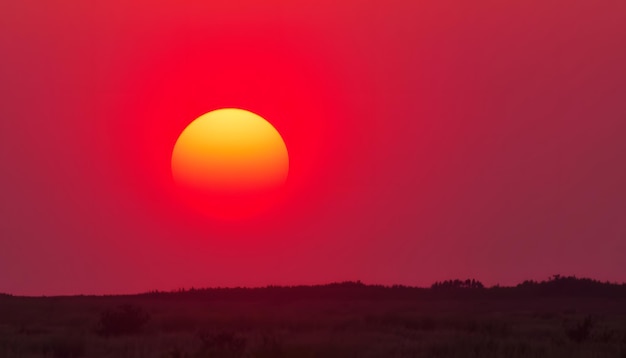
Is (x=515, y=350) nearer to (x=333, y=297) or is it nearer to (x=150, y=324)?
(x=150, y=324)

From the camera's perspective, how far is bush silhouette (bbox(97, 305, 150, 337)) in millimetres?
34000

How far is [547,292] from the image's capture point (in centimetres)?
6225

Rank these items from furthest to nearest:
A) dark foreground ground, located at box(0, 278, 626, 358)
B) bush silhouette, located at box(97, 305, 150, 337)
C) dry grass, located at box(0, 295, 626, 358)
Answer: bush silhouette, located at box(97, 305, 150, 337) < dark foreground ground, located at box(0, 278, 626, 358) < dry grass, located at box(0, 295, 626, 358)

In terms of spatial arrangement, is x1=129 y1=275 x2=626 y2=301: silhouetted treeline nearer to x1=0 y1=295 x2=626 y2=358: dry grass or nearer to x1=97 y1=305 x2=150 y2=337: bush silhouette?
x1=0 y1=295 x2=626 y2=358: dry grass

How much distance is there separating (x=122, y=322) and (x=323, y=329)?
19.2 ft

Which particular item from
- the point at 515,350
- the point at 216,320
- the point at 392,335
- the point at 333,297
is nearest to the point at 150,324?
the point at 216,320

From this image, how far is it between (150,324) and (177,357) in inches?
575

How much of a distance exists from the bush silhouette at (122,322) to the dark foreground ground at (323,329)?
1.6 inches

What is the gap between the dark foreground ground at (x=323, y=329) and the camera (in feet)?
85.9

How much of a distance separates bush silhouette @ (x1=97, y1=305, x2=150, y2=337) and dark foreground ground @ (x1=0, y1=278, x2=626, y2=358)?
40 mm

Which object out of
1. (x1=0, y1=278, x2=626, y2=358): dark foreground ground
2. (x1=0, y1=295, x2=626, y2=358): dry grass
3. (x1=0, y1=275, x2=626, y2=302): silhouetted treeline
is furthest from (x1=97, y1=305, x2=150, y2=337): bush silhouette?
(x1=0, y1=275, x2=626, y2=302): silhouetted treeline

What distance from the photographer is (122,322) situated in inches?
1364

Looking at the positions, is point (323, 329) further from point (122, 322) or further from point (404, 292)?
point (404, 292)

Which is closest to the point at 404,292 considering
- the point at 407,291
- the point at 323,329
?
the point at 407,291
